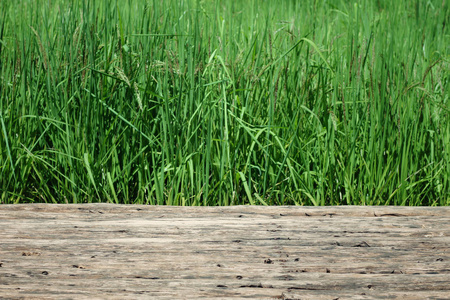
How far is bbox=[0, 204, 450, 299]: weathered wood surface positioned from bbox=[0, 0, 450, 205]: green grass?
190 millimetres

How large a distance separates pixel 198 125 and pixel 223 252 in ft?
1.89

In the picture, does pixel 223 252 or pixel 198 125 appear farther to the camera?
pixel 198 125

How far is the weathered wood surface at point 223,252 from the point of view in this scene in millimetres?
1274

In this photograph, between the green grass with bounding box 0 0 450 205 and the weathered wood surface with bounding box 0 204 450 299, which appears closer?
the weathered wood surface with bounding box 0 204 450 299

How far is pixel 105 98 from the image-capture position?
1846 millimetres

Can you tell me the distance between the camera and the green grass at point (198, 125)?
1830 millimetres

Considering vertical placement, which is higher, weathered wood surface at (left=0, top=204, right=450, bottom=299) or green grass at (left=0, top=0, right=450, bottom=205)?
green grass at (left=0, top=0, right=450, bottom=205)

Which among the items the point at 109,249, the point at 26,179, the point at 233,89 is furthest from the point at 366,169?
the point at 26,179

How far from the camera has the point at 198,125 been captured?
1815 millimetres

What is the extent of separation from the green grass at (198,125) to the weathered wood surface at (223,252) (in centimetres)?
19

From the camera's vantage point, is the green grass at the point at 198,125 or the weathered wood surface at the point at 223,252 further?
the green grass at the point at 198,125

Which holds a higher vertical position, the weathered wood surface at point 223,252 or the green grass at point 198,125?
the green grass at point 198,125

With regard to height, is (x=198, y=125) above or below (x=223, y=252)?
above

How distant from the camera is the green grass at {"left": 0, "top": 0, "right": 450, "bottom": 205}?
1.83m
